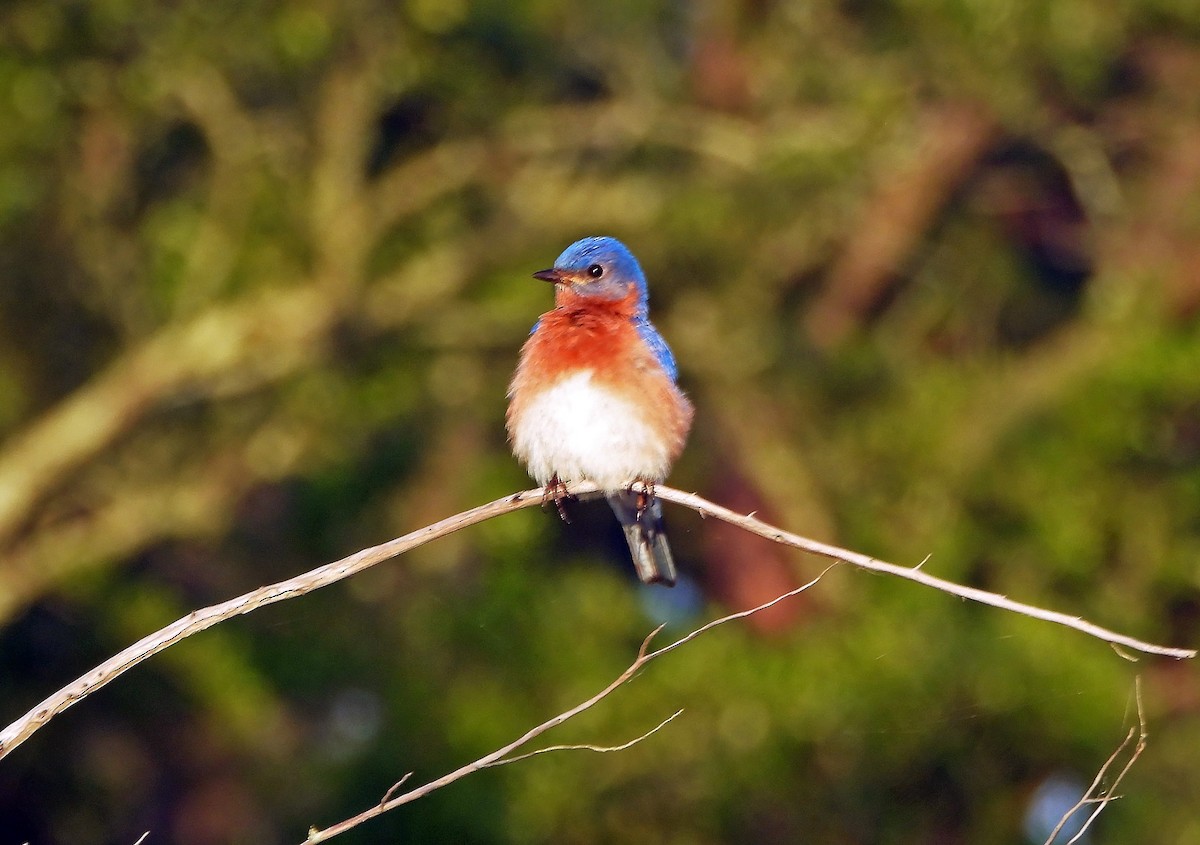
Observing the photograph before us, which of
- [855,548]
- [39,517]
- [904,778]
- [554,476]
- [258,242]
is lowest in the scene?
[554,476]

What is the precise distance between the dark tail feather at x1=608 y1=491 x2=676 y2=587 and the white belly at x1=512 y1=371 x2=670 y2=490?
16 centimetres

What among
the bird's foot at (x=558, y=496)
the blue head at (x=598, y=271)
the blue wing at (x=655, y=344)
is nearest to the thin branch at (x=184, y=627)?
the bird's foot at (x=558, y=496)

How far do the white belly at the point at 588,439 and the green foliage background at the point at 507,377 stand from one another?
18.5 feet

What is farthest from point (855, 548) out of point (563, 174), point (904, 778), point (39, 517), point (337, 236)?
point (39, 517)

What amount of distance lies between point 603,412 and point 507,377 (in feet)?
26.7

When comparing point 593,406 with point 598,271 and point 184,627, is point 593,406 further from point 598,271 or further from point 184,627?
point 184,627

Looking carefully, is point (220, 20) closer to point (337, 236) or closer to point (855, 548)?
point (337, 236)

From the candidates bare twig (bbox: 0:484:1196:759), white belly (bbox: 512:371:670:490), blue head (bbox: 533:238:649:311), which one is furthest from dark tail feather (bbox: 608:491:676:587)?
bare twig (bbox: 0:484:1196:759)

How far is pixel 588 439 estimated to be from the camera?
6.20 metres

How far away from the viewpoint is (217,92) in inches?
501

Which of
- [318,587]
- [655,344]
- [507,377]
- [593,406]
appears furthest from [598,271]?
[507,377]

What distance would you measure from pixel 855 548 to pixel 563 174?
3662 mm

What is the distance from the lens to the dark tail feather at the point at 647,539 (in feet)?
21.0

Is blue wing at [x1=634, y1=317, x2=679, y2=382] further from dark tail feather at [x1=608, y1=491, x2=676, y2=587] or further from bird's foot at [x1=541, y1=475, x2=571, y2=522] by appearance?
bird's foot at [x1=541, y1=475, x2=571, y2=522]
